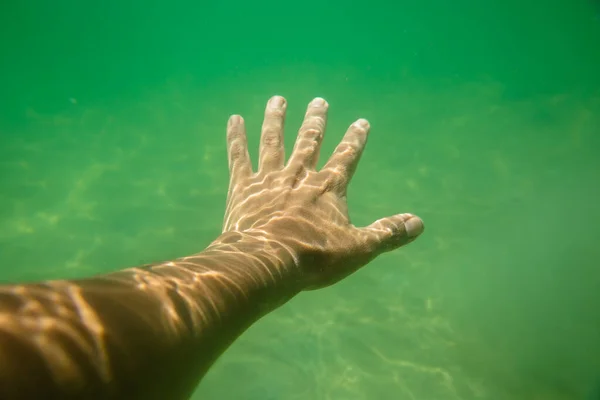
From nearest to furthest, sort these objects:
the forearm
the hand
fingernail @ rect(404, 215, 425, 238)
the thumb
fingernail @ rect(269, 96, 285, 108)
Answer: the forearm < the hand < the thumb < fingernail @ rect(404, 215, 425, 238) < fingernail @ rect(269, 96, 285, 108)

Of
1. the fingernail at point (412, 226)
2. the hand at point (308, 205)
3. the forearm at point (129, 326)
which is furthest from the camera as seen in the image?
the fingernail at point (412, 226)

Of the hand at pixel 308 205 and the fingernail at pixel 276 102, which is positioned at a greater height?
the fingernail at pixel 276 102

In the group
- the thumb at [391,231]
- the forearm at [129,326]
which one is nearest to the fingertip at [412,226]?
the thumb at [391,231]

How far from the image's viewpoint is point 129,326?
1017 millimetres

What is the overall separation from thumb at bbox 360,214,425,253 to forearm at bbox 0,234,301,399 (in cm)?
89

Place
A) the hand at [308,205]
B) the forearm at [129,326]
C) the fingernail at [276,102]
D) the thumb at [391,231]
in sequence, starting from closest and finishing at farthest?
the forearm at [129,326]
the hand at [308,205]
the thumb at [391,231]
the fingernail at [276,102]

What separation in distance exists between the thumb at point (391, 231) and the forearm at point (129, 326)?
886mm

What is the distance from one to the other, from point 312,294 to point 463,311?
2.81 m

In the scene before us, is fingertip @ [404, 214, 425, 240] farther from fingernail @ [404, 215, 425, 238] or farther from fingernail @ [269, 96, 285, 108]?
fingernail @ [269, 96, 285, 108]

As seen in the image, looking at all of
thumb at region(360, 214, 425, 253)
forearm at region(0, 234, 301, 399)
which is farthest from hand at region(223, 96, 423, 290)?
forearm at region(0, 234, 301, 399)

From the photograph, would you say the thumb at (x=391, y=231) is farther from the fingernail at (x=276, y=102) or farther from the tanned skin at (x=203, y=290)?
the fingernail at (x=276, y=102)

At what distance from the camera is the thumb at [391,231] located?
89.6 inches

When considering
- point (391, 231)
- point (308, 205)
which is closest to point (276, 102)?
point (308, 205)

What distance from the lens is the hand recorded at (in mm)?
2055
